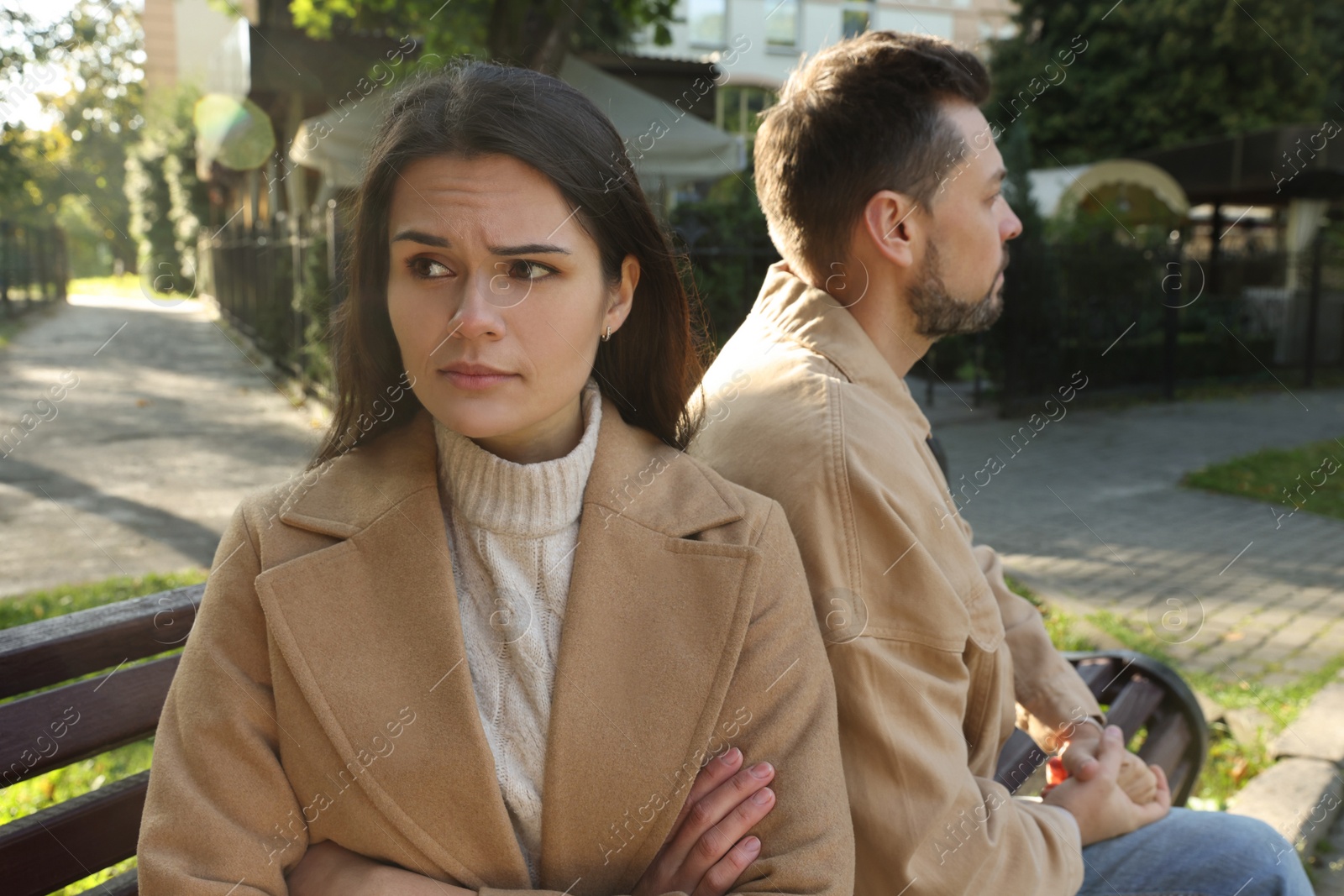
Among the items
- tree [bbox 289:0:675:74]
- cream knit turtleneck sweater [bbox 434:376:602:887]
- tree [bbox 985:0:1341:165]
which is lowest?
cream knit turtleneck sweater [bbox 434:376:602:887]

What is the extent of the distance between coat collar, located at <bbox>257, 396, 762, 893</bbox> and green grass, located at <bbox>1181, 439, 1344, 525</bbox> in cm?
730

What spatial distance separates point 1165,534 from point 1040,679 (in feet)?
17.1

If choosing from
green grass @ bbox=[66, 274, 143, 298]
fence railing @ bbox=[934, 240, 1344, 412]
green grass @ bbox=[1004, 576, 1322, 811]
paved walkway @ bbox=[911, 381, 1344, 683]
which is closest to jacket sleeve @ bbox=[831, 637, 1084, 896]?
green grass @ bbox=[1004, 576, 1322, 811]

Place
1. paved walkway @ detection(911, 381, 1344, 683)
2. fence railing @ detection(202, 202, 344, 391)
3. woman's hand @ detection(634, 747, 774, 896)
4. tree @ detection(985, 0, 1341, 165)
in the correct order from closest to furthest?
woman's hand @ detection(634, 747, 774, 896) < paved walkway @ detection(911, 381, 1344, 683) < fence railing @ detection(202, 202, 344, 391) < tree @ detection(985, 0, 1341, 165)

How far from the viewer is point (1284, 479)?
8781mm

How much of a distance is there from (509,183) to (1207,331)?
50.0 feet

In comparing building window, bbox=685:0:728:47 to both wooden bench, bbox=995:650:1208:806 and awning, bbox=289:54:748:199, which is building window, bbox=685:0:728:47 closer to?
awning, bbox=289:54:748:199

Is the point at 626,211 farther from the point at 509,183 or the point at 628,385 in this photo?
the point at 628,385

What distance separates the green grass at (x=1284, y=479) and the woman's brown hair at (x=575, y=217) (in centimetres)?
710

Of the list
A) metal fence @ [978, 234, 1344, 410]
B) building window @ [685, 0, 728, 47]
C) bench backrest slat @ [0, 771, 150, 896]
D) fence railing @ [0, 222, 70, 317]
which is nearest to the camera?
bench backrest slat @ [0, 771, 150, 896]

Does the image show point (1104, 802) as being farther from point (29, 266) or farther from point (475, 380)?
point (29, 266)

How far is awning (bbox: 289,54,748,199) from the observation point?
8.10 metres

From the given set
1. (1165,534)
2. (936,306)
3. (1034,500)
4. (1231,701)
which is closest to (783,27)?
(1034,500)

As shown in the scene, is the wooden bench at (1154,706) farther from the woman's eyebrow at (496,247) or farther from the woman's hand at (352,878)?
the woman's hand at (352,878)
